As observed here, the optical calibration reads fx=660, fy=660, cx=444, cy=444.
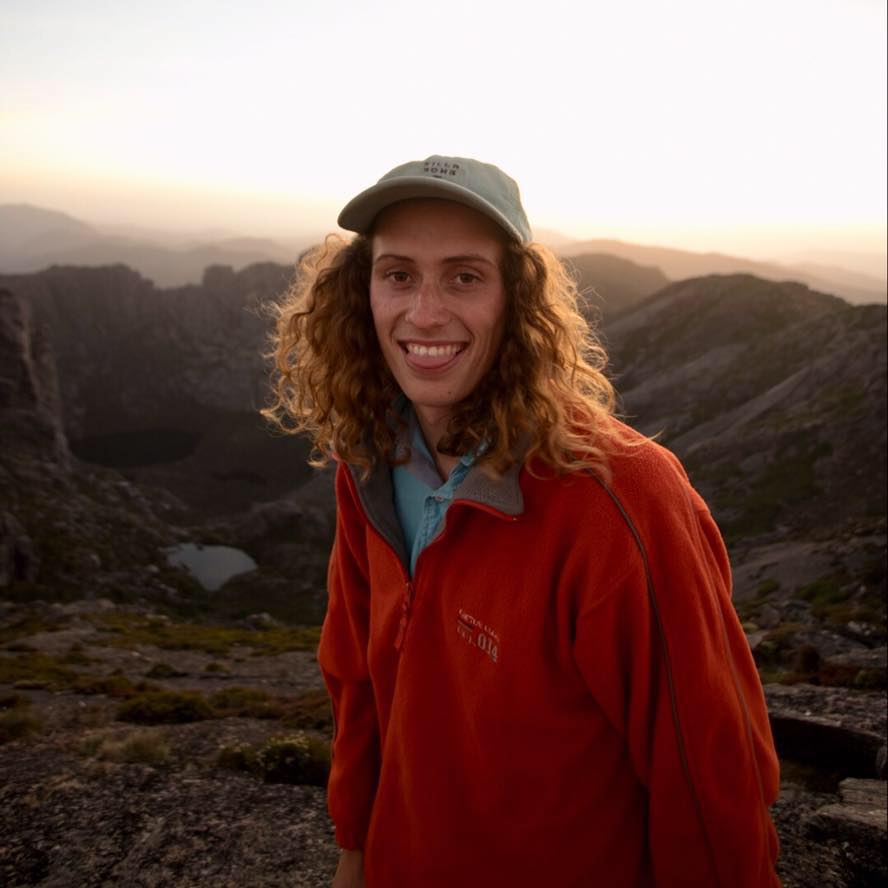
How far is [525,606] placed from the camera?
2678 millimetres

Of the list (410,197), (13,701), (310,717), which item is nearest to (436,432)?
(410,197)

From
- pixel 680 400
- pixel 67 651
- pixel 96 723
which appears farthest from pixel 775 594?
pixel 680 400

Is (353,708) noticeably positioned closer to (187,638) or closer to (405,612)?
(405,612)

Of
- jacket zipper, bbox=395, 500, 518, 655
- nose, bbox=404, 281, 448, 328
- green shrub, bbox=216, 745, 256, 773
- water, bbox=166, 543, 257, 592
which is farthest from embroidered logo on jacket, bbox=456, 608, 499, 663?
water, bbox=166, 543, 257, 592

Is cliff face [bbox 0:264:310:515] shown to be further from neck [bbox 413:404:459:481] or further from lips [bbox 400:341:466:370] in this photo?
lips [bbox 400:341:466:370]

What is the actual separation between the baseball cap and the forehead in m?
0.06

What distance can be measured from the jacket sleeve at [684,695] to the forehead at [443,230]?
50.4 inches

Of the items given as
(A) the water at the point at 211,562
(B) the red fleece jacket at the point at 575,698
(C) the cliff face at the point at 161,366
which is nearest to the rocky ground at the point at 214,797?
(B) the red fleece jacket at the point at 575,698

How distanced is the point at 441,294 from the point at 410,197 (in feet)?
→ 1.49

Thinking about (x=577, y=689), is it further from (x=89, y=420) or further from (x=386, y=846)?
(x=89, y=420)

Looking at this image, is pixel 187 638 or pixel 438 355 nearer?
pixel 438 355

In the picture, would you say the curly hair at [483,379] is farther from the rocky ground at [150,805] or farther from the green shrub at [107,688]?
the green shrub at [107,688]

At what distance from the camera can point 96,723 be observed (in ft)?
44.7

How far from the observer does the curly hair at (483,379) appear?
9.48 feet
